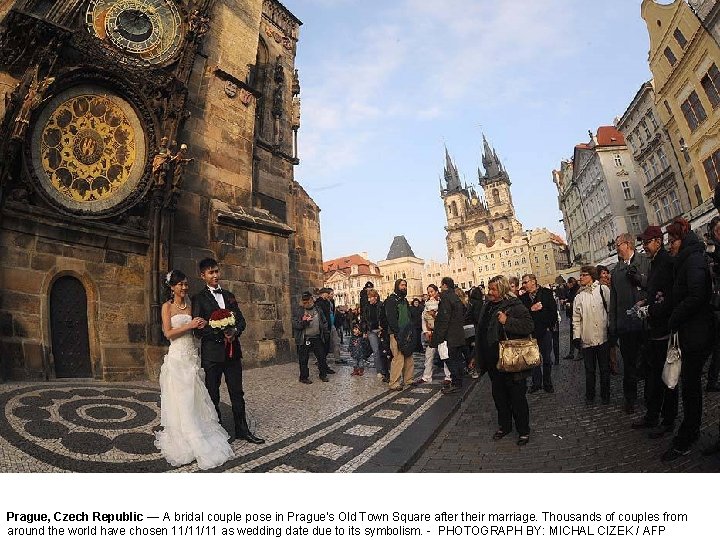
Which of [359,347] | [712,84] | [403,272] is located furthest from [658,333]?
[403,272]

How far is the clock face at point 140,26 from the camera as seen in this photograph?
621 centimetres

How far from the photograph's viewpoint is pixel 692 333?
2.67 metres

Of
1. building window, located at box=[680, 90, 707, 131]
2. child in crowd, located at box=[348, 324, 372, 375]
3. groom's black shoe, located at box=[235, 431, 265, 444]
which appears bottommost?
groom's black shoe, located at box=[235, 431, 265, 444]

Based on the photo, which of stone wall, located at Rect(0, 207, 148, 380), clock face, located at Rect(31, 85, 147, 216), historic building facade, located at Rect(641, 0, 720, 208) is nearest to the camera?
stone wall, located at Rect(0, 207, 148, 380)

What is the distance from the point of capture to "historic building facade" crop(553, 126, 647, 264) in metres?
26.1

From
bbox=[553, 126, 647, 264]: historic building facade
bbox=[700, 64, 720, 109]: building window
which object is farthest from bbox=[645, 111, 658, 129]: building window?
bbox=[700, 64, 720, 109]: building window

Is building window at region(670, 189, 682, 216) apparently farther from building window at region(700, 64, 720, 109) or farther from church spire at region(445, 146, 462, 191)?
church spire at region(445, 146, 462, 191)

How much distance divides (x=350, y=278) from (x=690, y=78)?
6441 centimetres

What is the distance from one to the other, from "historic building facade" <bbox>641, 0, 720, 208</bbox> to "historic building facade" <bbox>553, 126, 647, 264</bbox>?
35.3 ft

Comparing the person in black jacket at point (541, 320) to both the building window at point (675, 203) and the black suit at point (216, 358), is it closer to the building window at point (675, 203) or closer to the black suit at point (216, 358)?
the black suit at point (216, 358)

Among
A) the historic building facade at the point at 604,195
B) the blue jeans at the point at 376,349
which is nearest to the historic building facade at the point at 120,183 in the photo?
the blue jeans at the point at 376,349

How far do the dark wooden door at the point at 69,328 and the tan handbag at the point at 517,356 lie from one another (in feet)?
18.3

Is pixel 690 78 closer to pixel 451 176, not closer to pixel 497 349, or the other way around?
pixel 497 349

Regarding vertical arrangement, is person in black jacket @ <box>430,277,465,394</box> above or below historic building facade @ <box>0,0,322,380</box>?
below
